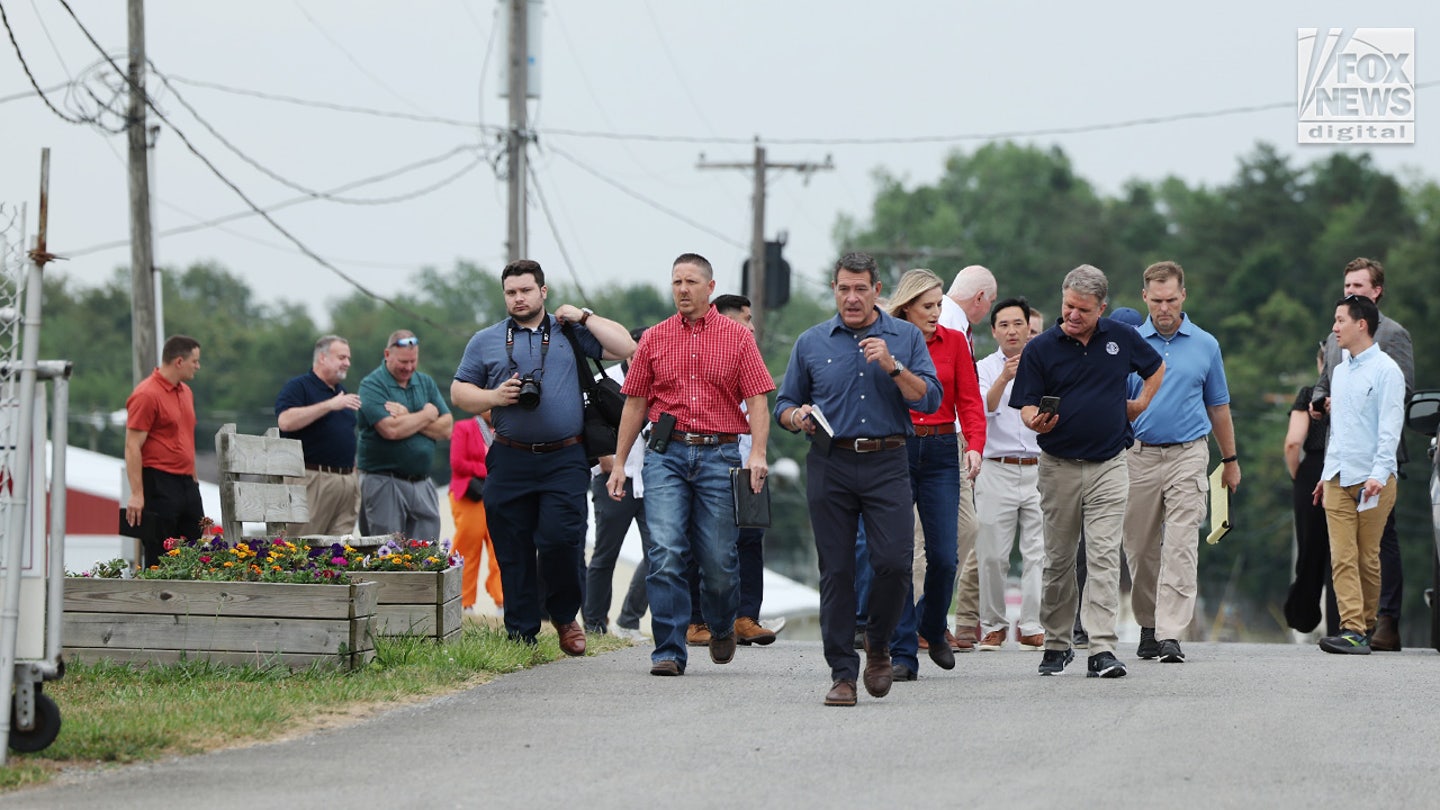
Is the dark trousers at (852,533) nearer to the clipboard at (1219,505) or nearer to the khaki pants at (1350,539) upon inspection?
the clipboard at (1219,505)

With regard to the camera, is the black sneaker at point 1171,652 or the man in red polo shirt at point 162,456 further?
the man in red polo shirt at point 162,456

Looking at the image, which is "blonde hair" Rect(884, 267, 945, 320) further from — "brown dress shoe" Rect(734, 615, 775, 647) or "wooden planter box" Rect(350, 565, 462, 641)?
"brown dress shoe" Rect(734, 615, 775, 647)

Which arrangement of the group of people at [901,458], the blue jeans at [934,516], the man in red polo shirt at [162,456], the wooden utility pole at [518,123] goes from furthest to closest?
the wooden utility pole at [518,123] → the man in red polo shirt at [162,456] → the blue jeans at [934,516] → the group of people at [901,458]

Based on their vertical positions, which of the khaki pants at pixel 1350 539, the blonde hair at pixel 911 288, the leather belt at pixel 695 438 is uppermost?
the blonde hair at pixel 911 288

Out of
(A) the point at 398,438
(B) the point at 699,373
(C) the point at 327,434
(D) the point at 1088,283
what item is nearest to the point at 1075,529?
(D) the point at 1088,283

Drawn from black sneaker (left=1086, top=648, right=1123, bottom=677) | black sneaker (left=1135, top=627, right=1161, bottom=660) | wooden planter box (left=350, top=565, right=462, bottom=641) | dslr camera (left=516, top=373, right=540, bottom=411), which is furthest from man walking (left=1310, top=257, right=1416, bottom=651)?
wooden planter box (left=350, top=565, right=462, bottom=641)

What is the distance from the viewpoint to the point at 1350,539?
496 inches

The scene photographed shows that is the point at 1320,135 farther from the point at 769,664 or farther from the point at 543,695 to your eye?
the point at 543,695

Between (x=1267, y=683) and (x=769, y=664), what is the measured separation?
2675 millimetres

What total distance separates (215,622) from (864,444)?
10.7 ft

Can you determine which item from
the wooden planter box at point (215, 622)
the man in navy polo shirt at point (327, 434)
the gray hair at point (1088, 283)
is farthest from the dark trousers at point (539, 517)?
the man in navy polo shirt at point (327, 434)

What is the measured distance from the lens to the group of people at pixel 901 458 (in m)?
9.20

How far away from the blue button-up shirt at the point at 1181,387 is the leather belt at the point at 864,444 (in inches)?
113


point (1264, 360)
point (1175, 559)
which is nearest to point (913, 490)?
point (1175, 559)
